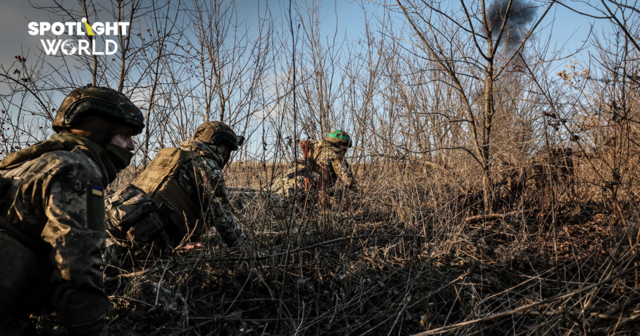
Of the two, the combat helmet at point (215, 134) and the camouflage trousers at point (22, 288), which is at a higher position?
the combat helmet at point (215, 134)

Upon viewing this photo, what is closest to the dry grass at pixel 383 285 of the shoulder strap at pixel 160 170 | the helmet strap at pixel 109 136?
the shoulder strap at pixel 160 170

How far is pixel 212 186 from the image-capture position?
9.54 ft

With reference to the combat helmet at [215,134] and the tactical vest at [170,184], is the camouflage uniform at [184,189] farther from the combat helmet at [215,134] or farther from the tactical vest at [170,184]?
the combat helmet at [215,134]

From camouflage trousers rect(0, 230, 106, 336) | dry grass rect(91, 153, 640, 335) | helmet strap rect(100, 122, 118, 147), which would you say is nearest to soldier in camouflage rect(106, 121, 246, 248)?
dry grass rect(91, 153, 640, 335)

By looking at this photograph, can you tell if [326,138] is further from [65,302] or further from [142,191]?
[65,302]

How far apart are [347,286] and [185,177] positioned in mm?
1590

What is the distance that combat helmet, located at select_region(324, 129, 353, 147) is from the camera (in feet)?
16.1

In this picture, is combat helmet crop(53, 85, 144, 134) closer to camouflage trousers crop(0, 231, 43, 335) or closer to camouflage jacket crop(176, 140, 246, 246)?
camouflage trousers crop(0, 231, 43, 335)

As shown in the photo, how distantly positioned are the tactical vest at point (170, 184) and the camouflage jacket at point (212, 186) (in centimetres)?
5

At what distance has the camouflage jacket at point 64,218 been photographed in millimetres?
1308

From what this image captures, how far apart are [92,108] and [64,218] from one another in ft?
1.85

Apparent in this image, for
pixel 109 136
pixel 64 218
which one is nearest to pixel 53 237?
pixel 64 218

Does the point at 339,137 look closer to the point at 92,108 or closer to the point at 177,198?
the point at 177,198

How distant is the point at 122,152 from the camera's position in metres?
1.73
